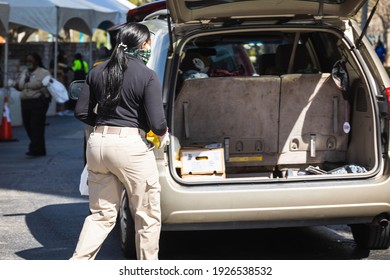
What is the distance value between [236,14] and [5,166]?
796 cm

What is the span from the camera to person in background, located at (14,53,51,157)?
49.3ft

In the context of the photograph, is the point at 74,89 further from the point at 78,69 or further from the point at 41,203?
the point at 78,69

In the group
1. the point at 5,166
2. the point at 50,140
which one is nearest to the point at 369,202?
the point at 5,166

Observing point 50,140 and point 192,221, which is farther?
point 50,140

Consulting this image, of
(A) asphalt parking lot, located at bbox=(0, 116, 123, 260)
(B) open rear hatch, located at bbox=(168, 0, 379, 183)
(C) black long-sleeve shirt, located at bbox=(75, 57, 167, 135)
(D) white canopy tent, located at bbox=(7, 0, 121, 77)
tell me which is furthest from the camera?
(D) white canopy tent, located at bbox=(7, 0, 121, 77)

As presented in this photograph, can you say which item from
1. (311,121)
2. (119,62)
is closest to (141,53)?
(119,62)

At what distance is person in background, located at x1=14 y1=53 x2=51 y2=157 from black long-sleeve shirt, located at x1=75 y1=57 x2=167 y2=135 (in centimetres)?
935

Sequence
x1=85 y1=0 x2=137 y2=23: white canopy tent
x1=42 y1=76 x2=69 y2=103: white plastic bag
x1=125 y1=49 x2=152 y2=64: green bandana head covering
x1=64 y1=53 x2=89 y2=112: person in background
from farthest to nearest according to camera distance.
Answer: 1. x1=64 y1=53 x2=89 y2=112: person in background
2. x1=85 y1=0 x2=137 y2=23: white canopy tent
3. x1=42 y1=76 x2=69 y2=103: white plastic bag
4. x1=125 y1=49 x2=152 y2=64: green bandana head covering

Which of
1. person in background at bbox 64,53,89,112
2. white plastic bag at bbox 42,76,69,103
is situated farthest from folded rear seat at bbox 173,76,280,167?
person in background at bbox 64,53,89,112

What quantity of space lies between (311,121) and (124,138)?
2.22m

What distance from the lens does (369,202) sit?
648 centimetres

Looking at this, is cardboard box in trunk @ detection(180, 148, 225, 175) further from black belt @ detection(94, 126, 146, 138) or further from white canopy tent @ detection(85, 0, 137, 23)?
white canopy tent @ detection(85, 0, 137, 23)

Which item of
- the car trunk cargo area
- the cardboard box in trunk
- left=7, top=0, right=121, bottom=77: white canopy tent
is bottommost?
the cardboard box in trunk
